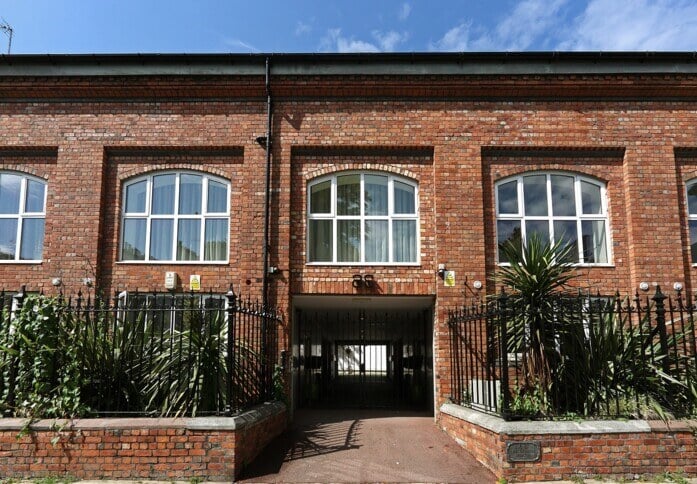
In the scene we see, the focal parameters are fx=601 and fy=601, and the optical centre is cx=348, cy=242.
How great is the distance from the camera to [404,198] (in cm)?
1232

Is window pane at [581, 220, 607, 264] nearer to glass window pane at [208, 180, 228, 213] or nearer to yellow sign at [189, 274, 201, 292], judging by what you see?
glass window pane at [208, 180, 228, 213]

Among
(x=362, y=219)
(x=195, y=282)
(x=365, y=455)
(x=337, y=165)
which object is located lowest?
(x=365, y=455)

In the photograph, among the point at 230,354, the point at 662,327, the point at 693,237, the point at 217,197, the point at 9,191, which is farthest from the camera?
the point at 9,191

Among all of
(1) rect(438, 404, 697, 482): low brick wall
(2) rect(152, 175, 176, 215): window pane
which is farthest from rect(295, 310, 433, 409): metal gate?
(1) rect(438, 404, 697, 482): low brick wall

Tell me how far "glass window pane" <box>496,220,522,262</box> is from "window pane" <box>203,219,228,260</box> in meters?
5.45

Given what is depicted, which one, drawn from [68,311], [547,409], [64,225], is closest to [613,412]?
[547,409]

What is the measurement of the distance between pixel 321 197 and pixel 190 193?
269 cm

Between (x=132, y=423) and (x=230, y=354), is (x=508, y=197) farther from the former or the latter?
(x=132, y=423)

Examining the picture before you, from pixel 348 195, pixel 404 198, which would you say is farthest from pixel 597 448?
pixel 348 195

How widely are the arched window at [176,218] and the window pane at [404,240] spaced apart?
3.38 meters

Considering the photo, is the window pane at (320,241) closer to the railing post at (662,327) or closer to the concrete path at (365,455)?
the concrete path at (365,455)

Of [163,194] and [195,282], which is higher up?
[163,194]

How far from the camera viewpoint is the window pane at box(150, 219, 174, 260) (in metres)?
12.1

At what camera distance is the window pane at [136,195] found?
12305 millimetres
